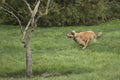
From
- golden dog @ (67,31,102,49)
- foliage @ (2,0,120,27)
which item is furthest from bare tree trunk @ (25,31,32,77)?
foliage @ (2,0,120,27)

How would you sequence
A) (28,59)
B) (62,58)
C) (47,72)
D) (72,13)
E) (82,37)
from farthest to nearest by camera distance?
(72,13)
(82,37)
(62,58)
(47,72)
(28,59)

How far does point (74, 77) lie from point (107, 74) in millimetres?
818

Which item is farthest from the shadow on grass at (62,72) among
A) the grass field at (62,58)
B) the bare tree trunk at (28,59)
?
the bare tree trunk at (28,59)

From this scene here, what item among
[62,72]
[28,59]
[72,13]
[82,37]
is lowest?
[72,13]

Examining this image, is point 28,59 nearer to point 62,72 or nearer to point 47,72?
point 47,72

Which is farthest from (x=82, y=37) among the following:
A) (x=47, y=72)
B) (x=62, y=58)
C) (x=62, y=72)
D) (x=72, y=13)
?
(x=72, y=13)

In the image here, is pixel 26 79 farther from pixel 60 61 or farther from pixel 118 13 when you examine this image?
pixel 118 13

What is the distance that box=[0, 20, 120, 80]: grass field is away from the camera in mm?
11267

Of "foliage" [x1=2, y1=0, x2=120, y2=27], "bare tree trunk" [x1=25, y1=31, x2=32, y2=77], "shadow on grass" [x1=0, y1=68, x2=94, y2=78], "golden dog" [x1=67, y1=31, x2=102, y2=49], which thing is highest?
"bare tree trunk" [x1=25, y1=31, x2=32, y2=77]

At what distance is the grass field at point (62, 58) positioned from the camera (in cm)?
1127

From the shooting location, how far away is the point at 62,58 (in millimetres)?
Result: 13375

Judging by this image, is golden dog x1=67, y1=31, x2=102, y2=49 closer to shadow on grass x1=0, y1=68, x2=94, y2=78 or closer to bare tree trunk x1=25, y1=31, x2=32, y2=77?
shadow on grass x1=0, y1=68, x2=94, y2=78

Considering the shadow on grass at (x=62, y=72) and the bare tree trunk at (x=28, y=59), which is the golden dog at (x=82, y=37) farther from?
the bare tree trunk at (x=28, y=59)

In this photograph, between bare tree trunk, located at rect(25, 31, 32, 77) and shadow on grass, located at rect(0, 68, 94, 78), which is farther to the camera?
shadow on grass, located at rect(0, 68, 94, 78)
